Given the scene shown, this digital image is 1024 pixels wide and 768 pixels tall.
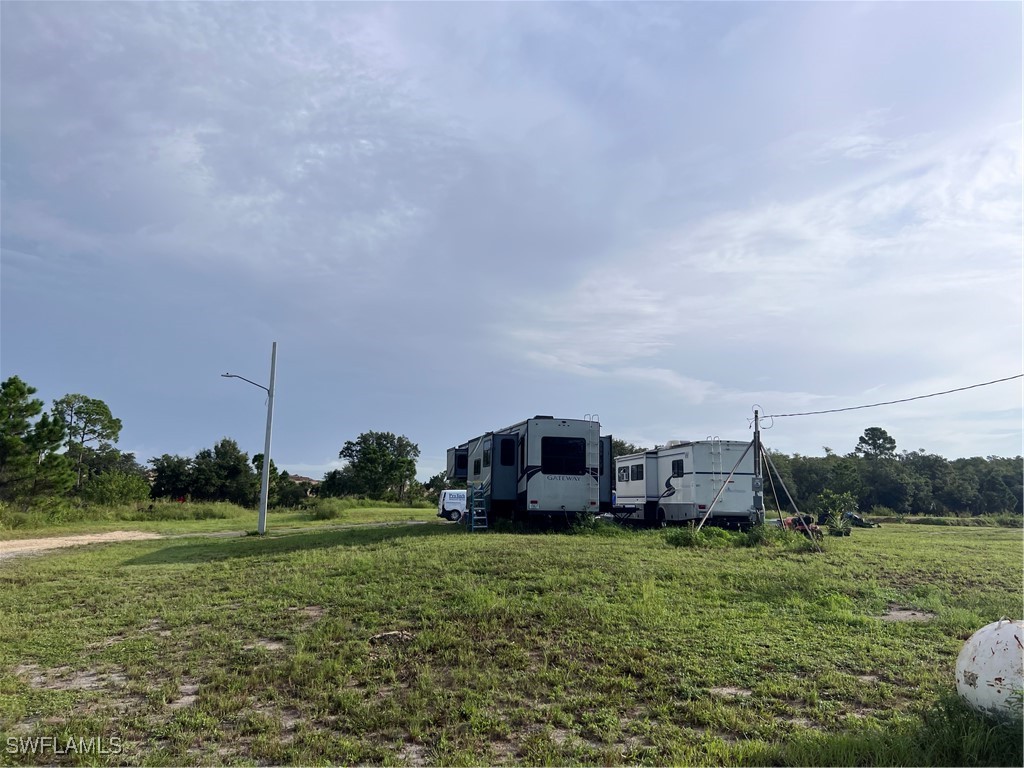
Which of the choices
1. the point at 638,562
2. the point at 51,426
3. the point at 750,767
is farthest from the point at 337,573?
the point at 51,426

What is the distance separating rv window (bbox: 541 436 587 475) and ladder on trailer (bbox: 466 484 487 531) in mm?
1978

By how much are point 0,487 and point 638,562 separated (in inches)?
1107

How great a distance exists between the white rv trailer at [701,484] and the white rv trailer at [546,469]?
7.44 ft

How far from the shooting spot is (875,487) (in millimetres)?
50062

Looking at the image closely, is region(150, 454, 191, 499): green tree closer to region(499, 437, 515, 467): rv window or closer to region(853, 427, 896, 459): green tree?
region(499, 437, 515, 467): rv window

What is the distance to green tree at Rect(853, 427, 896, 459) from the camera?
71.3m

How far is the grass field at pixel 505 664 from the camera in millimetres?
3619

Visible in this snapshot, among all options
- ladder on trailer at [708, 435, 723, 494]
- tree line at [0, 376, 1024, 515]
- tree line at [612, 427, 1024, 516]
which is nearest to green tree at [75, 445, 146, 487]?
tree line at [0, 376, 1024, 515]

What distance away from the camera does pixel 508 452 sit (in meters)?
17.4

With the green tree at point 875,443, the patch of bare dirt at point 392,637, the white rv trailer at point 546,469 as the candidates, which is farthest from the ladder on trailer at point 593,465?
the green tree at point 875,443

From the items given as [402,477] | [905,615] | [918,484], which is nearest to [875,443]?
[918,484]

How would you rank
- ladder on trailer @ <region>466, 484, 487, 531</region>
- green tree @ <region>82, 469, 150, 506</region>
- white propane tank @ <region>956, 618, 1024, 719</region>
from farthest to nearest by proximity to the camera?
green tree @ <region>82, 469, 150, 506</region> < ladder on trailer @ <region>466, 484, 487, 531</region> < white propane tank @ <region>956, 618, 1024, 719</region>

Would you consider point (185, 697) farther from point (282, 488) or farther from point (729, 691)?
point (282, 488)

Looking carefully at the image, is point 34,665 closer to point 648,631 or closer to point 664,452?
point 648,631
